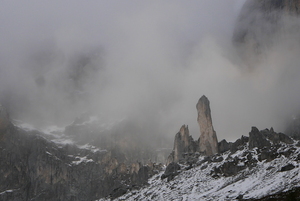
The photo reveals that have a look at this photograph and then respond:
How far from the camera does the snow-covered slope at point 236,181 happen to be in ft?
261

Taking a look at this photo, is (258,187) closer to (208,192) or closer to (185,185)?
(208,192)

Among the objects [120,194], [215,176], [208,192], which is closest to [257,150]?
[215,176]

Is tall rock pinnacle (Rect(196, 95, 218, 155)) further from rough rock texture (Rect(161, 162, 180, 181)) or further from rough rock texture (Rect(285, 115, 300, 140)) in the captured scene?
rough rock texture (Rect(285, 115, 300, 140))

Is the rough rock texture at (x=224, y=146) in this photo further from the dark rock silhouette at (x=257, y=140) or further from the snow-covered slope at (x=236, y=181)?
the dark rock silhouette at (x=257, y=140)

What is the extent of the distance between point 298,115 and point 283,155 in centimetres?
9445

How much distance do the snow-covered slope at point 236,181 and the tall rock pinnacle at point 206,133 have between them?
55.0 ft

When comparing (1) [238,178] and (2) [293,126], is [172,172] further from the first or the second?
(2) [293,126]

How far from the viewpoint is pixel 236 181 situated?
94.9 metres

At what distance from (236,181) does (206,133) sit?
209ft

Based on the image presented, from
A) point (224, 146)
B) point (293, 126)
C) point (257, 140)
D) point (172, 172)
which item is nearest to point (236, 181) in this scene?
point (257, 140)

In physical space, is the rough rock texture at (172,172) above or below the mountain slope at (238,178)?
above

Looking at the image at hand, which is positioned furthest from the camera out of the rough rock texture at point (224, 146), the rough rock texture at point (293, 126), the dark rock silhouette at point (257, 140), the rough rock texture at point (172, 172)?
the rough rock texture at point (293, 126)

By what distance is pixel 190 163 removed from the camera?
137 m

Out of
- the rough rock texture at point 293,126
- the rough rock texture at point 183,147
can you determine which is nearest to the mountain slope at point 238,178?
the rough rock texture at point 183,147
